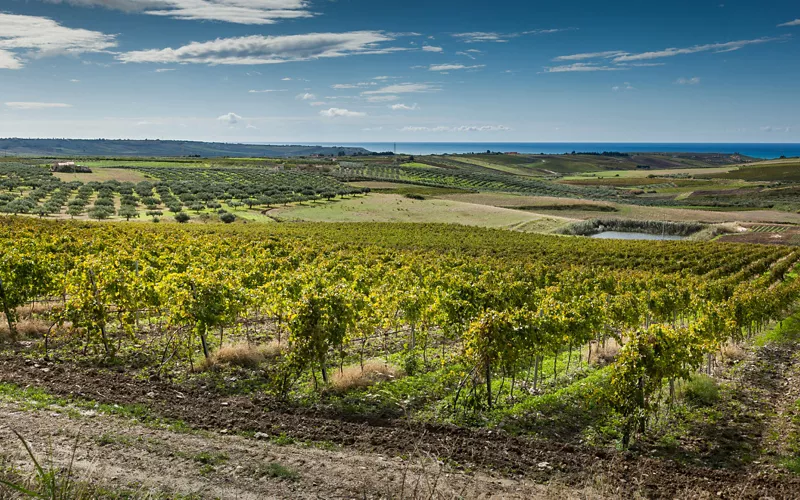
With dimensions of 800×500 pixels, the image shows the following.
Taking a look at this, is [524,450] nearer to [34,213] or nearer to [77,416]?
[77,416]

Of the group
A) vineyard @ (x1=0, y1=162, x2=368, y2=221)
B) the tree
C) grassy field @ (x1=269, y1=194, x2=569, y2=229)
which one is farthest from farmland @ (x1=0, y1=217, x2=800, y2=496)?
grassy field @ (x1=269, y1=194, x2=569, y2=229)

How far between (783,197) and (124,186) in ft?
550

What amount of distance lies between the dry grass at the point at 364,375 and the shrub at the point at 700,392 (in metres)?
9.06

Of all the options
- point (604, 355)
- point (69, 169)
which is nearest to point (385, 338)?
point (604, 355)

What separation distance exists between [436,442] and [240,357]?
8.53 meters

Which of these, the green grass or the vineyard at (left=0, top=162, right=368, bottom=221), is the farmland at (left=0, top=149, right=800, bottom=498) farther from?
the vineyard at (left=0, top=162, right=368, bottom=221)

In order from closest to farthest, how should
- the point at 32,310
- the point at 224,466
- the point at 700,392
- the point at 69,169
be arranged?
the point at 224,466
the point at 700,392
the point at 32,310
the point at 69,169

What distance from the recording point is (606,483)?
10.8m

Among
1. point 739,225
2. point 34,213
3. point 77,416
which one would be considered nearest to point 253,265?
point 77,416

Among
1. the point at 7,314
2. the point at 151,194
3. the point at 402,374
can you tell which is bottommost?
the point at 402,374

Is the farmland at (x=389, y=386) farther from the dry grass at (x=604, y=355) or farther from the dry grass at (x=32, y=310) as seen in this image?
the dry grass at (x=32, y=310)

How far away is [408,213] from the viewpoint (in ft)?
338

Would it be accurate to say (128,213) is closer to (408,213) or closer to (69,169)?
(408,213)

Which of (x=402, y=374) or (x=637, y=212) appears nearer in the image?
(x=402, y=374)
